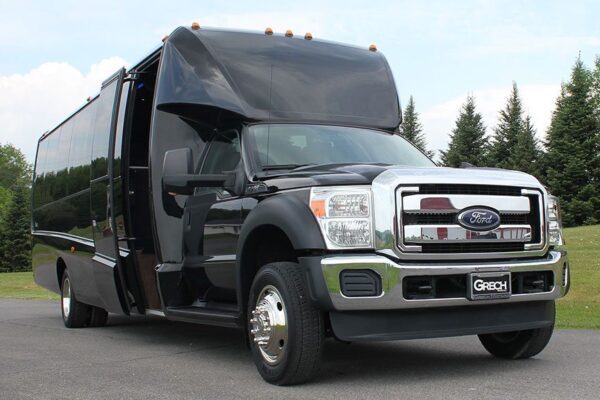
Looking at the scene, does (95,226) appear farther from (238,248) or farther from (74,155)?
(238,248)

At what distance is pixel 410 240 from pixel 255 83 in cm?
229

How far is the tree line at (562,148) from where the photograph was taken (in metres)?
48.0

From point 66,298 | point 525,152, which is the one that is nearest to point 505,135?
point 525,152

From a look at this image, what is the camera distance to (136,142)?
27.9 ft

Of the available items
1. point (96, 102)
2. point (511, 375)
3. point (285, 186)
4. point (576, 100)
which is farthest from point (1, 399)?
point (576, 100)

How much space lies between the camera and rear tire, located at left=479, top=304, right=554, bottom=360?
662 centimetres

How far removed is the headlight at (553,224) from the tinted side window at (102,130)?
188 inches

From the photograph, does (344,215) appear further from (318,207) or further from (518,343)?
(518,343)

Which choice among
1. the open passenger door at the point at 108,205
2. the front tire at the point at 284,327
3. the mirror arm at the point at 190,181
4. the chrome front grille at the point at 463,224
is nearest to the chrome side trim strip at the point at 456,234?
the chrome front grille at the point at 463,224

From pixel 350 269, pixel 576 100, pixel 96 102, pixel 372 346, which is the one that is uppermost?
pixel 576 100

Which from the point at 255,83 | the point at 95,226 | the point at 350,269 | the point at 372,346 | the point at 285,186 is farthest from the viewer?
the point at 95,226

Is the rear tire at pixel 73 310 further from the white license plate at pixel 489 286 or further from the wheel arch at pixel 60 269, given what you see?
the white license plate at pixel 489 286

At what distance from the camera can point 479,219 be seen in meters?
5.69

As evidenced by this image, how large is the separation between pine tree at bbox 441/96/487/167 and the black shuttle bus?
175 ft
